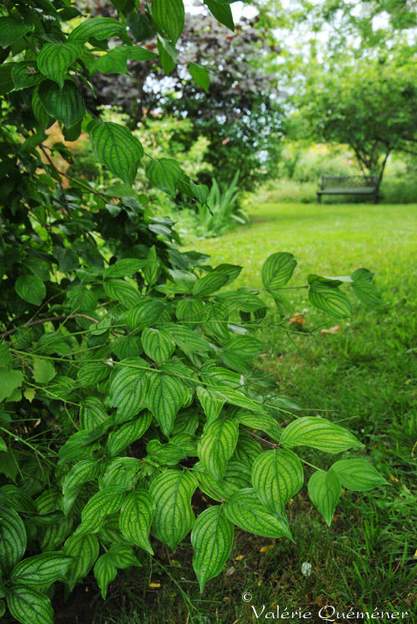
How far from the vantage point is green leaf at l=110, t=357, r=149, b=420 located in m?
0.73

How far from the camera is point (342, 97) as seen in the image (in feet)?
41.3

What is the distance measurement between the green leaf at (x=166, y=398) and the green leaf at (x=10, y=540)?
0.99 ft

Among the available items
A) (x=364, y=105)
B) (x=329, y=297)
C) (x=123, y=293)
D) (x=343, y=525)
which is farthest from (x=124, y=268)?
(x=364, y=105)

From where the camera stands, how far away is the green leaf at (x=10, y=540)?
2.60 ft

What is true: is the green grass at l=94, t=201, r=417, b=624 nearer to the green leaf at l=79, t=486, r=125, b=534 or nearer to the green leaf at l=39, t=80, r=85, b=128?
the green leaf at l=79, t=486, r=125, b=534

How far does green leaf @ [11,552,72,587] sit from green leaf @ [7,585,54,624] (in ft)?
0.04

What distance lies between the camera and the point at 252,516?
0.65 metres

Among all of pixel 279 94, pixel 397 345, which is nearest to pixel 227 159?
pixel 279 94

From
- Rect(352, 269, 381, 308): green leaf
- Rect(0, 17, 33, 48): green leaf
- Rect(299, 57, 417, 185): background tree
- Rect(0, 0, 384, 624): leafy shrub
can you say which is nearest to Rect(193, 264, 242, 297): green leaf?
Rect(0, 0, 384, 624): leafy shrub

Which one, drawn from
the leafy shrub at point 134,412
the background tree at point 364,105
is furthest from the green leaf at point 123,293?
the background tree at point 364,105

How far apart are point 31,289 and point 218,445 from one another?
0.70 metres

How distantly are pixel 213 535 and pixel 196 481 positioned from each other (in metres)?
0.07

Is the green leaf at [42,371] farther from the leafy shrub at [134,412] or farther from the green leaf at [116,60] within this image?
the green leaf at [116,60]

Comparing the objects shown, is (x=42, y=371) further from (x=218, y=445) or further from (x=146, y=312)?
(x=218, y=445)
